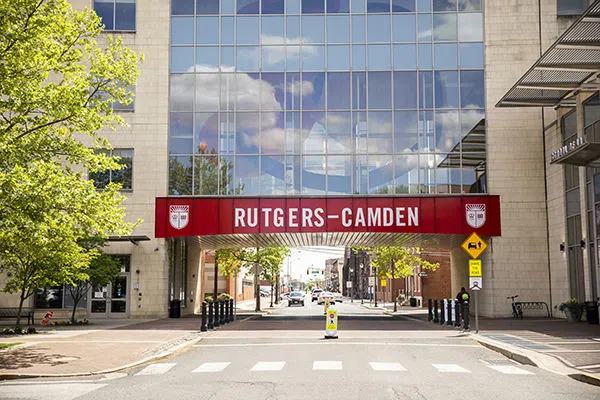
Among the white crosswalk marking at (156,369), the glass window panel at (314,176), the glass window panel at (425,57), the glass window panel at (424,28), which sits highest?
the glass window panel at (424,28)

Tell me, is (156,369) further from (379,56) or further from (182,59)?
(379,56)

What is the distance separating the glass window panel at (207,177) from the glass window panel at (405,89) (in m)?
9.75

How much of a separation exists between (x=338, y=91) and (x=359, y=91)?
108 centimetres

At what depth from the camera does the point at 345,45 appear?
35.9 metres

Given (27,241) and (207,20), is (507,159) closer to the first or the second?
(207,20)

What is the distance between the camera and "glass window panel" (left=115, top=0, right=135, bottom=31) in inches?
1439

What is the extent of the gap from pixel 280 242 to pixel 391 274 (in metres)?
17.1

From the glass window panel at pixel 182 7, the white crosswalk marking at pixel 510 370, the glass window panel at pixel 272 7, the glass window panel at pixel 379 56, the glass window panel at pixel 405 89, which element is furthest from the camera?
the glass window panel at pixel 182 7

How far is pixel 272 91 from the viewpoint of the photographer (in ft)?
118

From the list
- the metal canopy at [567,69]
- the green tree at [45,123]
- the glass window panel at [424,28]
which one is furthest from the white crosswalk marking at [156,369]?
the glass window panel at [424,28]

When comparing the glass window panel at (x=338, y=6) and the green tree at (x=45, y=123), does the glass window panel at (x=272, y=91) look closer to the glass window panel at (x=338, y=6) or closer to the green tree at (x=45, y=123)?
the glass window panel at (x=338, y=6)

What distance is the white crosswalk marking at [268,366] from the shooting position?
1470 centimetres

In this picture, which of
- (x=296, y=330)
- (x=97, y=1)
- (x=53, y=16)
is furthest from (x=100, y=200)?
(x=97, y=1)

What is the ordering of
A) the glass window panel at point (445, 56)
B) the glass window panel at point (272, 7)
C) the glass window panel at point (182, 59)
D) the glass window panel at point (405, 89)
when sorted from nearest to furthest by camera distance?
the glass window panel at point (405, 89) → the glass window panel at point (445, 56) → the glass window panel at point (182, 59) → the glass window panel at point (272, 7)
